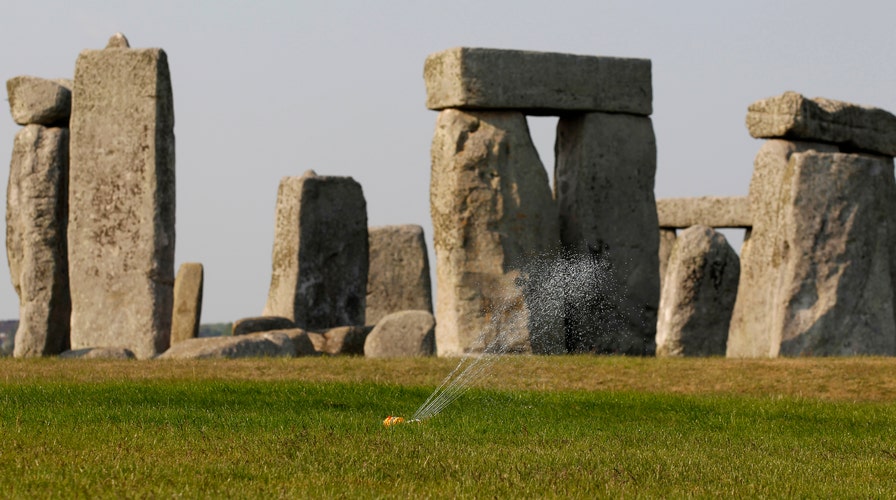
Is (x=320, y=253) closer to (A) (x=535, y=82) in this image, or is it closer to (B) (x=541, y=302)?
(B) (x=541, y=302)

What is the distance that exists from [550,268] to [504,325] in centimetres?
110

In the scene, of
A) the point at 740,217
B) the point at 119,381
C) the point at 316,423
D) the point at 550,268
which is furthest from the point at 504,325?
the point at 740,217

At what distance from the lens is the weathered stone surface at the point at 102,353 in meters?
18.3

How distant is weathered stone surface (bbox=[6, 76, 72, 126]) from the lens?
810 inches

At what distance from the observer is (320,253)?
933 inches

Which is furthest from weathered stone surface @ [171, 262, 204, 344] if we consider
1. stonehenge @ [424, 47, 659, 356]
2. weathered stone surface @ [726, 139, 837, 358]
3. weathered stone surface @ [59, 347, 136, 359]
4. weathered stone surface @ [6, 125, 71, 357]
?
weathered stone surface @ [726, 139, 837, 358]

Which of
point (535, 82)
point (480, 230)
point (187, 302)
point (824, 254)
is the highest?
point (535, 82)

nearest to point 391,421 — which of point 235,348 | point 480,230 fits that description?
point 235,348

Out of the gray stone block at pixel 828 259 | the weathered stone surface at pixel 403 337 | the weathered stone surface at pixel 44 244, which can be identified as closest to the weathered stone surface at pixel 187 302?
the weathered stone surface at pixel 44 244

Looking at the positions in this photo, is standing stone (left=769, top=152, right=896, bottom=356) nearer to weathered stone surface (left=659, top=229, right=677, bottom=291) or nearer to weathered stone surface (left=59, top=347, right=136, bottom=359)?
weathered stone surface (left=59, top=347, right=136, bottom=359)

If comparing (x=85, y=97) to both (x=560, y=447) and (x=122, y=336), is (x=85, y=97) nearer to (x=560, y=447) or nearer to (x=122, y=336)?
(x=122, y=336)

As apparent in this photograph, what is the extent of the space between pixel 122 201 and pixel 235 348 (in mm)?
2658

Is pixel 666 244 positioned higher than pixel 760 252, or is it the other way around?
pixel 760 252

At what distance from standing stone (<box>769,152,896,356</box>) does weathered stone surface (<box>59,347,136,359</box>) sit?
755 centimetres
